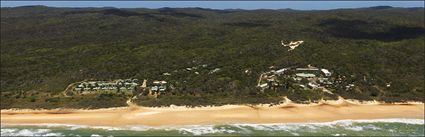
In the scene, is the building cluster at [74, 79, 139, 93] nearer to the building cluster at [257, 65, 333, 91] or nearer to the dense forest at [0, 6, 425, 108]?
the dense forest at [0, 6, 425, 108]

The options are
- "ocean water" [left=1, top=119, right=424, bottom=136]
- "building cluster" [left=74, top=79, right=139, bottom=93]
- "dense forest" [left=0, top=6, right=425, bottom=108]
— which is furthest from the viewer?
"building cluster" [left=74, top=79, right=139, bottom=93]

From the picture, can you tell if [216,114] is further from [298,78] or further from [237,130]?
[298,78]

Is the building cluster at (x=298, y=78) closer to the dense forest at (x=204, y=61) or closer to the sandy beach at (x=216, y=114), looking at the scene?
the dense forest at (x=204, y=61)

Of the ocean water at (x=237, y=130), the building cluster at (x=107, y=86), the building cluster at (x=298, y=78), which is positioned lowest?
the ocean water at (x=237, y=130)

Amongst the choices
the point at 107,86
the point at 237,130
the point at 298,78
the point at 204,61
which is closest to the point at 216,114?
the point at 237,130

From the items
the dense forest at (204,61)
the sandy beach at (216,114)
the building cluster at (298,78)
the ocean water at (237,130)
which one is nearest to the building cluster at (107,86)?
the dense forest at (204,61)

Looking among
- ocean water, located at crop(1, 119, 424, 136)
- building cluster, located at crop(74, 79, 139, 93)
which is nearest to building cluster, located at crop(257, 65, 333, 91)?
ocean water, located at crop(1, 119, 424, 136)

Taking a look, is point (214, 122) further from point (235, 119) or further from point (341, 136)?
point (341, 136)
